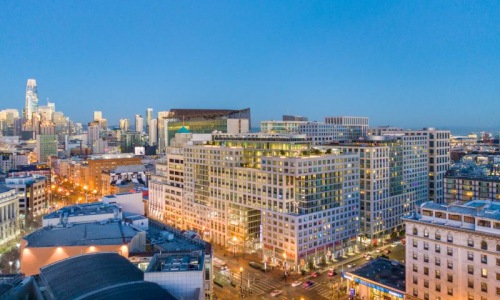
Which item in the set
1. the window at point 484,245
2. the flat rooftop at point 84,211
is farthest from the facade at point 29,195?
the window at point 484,245

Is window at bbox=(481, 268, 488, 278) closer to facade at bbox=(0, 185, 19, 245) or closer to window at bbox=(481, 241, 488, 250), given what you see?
window at bbox=(481, 241, 488, 250)

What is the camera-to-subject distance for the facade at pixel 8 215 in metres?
128

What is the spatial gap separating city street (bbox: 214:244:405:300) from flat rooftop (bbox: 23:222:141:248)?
24.6 metres

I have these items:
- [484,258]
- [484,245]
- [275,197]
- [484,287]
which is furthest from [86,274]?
[484,245]

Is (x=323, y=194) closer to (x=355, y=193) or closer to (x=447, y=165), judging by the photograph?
(x=355, y=193)

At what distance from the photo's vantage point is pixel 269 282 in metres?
97.9

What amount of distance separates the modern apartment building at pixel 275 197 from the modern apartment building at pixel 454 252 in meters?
34.1

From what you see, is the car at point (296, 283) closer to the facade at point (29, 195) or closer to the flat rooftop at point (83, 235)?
the flat rooftop at point (83, 235)

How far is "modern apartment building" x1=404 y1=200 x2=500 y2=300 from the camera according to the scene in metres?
67.9

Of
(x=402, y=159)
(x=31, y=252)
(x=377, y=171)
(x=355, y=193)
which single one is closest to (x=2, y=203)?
(x=31, y=252)

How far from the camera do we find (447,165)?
166 meters

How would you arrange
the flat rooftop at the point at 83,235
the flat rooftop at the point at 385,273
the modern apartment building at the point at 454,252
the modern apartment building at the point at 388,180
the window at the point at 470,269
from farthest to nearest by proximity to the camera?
the modern apartment building at the point at 388,180, the flat rooftop at the point at 83,235, the flat rooftop at the point at 385,273, the window at the point at 470,269, the modern apartment building at the point at 454,252

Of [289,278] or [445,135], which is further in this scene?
[445,135]

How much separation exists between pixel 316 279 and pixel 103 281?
55.2 m
